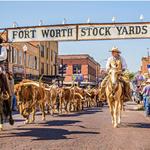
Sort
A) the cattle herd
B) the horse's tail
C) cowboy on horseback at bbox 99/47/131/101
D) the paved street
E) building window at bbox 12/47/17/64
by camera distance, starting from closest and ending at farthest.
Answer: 1. the paved street
2. the horse's tail
3. cowboy on horseback at bbox 99/47/131/101
4. the cattle herd
5. building window at bbox 12/47/17/64

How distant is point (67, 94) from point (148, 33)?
7.08 m

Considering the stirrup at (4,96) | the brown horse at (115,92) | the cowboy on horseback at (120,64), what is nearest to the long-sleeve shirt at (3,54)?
the stirrup at (4,96)

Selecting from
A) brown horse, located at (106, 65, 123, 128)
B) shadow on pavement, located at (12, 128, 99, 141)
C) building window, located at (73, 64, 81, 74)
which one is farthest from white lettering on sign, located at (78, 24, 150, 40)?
building window, located at (73, 64, 81, 74)

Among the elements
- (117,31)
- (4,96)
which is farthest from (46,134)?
(117,31)

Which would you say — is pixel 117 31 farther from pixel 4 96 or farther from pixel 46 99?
pixel 4 96

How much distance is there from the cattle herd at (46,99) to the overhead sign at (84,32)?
2.60m

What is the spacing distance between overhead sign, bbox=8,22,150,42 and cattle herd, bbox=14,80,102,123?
260 cm

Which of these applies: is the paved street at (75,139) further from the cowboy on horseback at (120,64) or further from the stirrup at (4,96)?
the cowboy on horseback at (120,64)

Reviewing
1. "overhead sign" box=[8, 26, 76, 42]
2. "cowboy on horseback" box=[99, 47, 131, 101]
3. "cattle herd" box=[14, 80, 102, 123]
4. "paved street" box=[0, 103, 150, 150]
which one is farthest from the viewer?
"overhead sign" box=[8, 26, 76, 42]

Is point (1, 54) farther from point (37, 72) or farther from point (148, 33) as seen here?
point (37, 72)

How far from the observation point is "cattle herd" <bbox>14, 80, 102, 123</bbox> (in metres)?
18.1

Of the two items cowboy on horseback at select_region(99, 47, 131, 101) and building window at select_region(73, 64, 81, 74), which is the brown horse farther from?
building window at select_region(73, 64, 81, 74)

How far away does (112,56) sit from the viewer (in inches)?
Result: 659

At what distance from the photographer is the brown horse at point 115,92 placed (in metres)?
16.3
